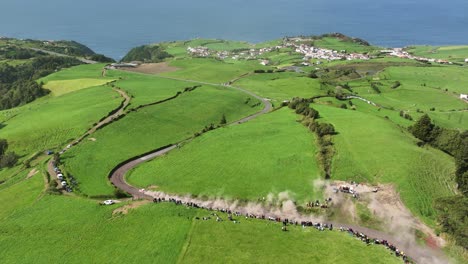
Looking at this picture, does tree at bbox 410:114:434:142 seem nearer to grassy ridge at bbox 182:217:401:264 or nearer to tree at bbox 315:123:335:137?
tree at bbox 315:123:335:137

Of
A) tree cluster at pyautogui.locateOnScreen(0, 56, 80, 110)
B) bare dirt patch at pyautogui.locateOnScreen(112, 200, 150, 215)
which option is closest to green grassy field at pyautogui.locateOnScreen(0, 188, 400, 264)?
bare dirt patch at pyautogui.locateOnScreen(112, 200, 150, 215)

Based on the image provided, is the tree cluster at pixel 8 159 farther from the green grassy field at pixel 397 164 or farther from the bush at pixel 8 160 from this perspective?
the green grassy field at pixel 397 164

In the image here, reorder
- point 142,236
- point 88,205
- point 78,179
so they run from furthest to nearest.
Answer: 1. point 78,179
2. point 88,205
3. point 142,236

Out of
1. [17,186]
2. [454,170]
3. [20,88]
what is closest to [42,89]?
[20,88]

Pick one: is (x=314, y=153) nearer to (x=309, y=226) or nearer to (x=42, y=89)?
(x=309, y=226)

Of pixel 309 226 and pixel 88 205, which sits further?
pixel 88 205
